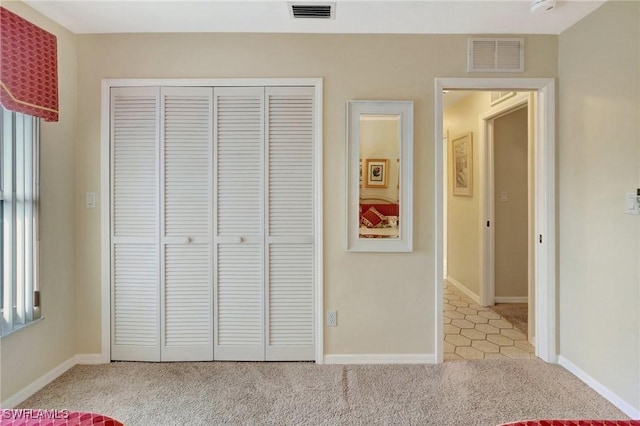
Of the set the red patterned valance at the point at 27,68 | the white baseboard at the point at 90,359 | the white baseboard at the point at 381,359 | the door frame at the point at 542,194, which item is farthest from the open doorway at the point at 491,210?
the red patterned valance at the point at 27,68

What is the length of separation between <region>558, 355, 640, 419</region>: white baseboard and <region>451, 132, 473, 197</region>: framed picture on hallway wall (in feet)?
7.24

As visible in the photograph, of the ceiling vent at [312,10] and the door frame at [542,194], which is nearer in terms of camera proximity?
the ceiling vent at [312,10]

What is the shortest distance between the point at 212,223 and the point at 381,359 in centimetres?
162

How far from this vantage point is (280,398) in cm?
212

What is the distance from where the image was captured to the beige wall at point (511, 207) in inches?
159

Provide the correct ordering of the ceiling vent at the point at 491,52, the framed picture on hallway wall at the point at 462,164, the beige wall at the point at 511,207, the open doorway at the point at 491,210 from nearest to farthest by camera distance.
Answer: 1. the ceiling vent at the point at 491,52
2. the open doorway at the point at 491,210
3. the beige wall at the point at 511,207
4. the framed picture on hallway wall at the point at 462,164

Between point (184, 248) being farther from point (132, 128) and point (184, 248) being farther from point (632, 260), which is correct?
point (632, 260)

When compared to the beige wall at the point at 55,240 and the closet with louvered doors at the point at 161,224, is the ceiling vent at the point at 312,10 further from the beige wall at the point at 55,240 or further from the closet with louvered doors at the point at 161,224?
the beige wall at the point at 55,240

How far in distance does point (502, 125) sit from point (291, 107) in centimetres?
278

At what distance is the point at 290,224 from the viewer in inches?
101

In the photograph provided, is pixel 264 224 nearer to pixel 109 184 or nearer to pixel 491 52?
pixel 109 184

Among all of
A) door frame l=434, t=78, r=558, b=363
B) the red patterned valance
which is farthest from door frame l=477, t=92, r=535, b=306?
the red patterned valance

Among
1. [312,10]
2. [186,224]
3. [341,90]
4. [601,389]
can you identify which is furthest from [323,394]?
[312,10]

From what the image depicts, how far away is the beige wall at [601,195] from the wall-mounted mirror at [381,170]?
44.3 inches
